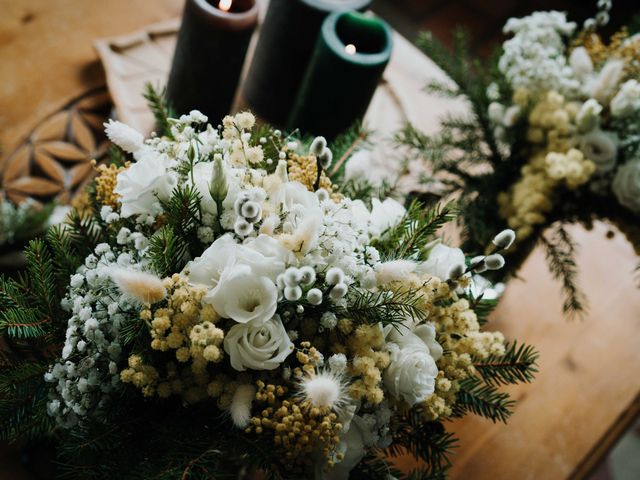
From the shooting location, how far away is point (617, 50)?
882 millimetres

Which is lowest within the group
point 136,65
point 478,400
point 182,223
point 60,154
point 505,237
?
point 60,154

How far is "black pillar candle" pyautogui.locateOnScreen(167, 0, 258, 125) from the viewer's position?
2.83 feet

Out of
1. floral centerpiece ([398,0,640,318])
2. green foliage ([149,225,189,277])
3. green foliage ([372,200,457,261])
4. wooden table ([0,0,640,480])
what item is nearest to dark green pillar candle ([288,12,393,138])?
floral centerpiece ([398,0,640,318])

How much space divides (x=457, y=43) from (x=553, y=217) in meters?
0.34

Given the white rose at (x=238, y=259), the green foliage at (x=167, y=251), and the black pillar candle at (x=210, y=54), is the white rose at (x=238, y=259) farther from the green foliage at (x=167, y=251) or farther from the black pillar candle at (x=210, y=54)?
the black pillar candle at (x=210, y=54)

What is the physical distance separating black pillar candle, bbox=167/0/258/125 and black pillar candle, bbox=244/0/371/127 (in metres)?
0.08

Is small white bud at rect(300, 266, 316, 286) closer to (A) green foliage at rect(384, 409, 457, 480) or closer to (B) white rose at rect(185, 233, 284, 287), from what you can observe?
(B) white rose at rect(185, 233, 284, 287)

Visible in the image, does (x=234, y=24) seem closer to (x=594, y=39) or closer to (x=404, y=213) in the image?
(x=404, y=213)

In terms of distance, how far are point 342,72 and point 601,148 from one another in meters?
0.38

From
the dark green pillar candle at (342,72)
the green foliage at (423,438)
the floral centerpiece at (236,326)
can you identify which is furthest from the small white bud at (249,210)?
the dark green pillar candle at (342,72)

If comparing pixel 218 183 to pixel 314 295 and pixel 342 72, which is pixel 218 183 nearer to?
pixel 314 295

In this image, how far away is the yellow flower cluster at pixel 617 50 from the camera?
85cm

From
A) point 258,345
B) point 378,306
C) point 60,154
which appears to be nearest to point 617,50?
point 378,306

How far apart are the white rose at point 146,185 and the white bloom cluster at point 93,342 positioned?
3 centimetres
